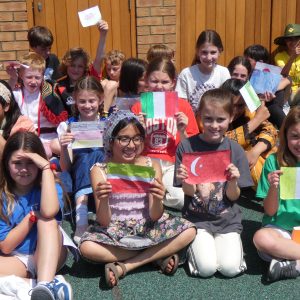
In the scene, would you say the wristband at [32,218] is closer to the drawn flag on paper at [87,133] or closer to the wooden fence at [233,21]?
the drawn flag on paper at [87,133]

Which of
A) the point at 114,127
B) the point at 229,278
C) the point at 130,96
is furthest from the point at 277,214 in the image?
the point at 130,96

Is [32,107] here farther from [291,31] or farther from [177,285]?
[291,31]

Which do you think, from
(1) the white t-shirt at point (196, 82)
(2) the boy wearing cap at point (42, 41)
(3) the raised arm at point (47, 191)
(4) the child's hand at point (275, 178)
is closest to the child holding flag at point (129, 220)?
(3) the raised arm at point (47, 191)

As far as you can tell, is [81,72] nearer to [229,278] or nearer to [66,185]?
[66,185]

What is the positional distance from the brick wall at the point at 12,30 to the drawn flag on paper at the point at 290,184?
13.8ft

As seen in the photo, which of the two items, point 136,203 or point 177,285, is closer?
point 177,285

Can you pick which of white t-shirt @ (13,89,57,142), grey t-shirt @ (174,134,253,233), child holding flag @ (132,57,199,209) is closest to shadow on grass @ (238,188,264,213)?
child holding flag @ (132,57,199,209)

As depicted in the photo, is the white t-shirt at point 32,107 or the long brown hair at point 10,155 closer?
the long brown hair at point 10,155

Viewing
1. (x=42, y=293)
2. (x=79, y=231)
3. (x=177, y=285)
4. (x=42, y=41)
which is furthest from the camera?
(x=42, y=41)

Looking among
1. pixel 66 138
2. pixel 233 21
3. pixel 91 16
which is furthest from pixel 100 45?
pixel 233 21

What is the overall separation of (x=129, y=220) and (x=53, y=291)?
0.75m

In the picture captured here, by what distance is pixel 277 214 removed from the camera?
10.4 feet

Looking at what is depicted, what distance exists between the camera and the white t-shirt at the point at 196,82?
490cm

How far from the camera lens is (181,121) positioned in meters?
3.79
